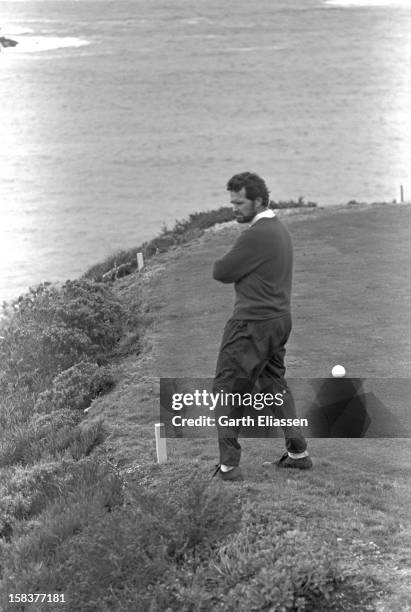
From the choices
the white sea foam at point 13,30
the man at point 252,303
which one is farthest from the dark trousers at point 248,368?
the white sea foam at point 13,30

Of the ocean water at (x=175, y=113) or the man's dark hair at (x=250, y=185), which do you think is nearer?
the man's dark hair at (x=250, y=185)

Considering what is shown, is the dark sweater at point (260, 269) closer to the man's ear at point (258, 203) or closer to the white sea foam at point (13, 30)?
the man's ear at point (258, 203)

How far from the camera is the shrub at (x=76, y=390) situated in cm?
1218

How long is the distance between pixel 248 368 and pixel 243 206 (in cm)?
119

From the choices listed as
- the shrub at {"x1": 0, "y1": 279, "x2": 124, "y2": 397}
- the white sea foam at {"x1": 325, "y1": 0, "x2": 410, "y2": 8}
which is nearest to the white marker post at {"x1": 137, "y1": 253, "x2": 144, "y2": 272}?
the shrub at {"x1": 0, "y1": 279, "x2": 124, "y2": 397}

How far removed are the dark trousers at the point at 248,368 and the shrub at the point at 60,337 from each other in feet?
17.2

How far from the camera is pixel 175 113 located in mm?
70062

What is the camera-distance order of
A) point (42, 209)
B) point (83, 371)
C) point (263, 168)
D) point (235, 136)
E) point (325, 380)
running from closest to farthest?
point (325, 380) → point (83, 371) → point (42, 209) → point (263, 168) → point (235, 136)

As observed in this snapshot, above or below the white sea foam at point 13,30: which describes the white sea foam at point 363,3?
above

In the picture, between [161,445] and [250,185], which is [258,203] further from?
[161,445]

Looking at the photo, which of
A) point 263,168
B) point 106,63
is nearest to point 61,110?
point 106,63

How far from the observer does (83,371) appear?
510 inches

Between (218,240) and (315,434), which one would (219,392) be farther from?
(218,240)

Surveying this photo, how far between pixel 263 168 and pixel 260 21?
44.0 meters
